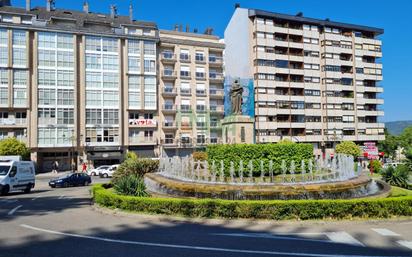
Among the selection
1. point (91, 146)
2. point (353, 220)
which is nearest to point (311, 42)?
point (91, 146)

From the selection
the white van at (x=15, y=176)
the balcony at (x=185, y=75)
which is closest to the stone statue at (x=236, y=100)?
the white van at (x=15, y=176)

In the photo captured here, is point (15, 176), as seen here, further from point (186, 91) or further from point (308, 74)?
point (308, 74)

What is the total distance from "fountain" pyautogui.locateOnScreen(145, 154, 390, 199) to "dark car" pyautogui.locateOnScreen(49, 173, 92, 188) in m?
11.8

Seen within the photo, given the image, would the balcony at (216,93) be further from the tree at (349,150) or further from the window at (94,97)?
the tree at (349,150)

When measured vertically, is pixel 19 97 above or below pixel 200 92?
below

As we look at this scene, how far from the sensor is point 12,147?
144 feet

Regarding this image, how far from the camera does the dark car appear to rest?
3056 cm

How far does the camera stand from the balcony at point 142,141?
54659mm

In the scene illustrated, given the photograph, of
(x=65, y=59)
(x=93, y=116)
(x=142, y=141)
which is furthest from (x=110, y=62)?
(x=142, y=141)

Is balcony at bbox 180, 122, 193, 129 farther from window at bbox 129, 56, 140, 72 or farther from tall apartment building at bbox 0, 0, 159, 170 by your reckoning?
window at bbox 129, 56, 140, 72

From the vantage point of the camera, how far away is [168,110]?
5734 cm

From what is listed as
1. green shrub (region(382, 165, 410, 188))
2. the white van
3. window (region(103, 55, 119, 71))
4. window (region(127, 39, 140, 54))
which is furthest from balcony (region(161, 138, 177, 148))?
green shrub (region(382, 165, 410, 188))

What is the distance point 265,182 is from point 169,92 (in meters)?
42.5

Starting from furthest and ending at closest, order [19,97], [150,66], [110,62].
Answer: [150,66]
[110,62]
[19,97]
